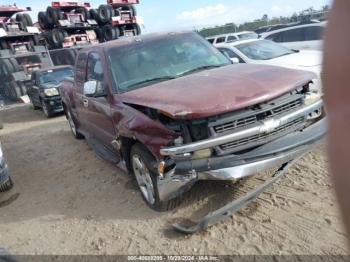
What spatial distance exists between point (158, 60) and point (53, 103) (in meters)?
7.88

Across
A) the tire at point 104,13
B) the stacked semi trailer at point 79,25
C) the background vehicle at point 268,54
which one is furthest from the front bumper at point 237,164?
the tire at point 104,13

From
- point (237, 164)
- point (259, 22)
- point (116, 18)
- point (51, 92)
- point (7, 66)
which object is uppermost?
point (237, 164)

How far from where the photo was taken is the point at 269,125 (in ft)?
11.0

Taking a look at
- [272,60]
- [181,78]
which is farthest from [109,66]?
[272,60]

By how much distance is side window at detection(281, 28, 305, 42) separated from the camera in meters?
13.0

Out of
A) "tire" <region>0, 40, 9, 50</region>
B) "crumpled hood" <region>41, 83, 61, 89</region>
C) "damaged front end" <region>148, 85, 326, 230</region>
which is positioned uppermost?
"damaged front end" <region>148, 85, 326, 230</region>

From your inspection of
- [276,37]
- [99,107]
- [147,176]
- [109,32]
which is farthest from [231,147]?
[109,32]

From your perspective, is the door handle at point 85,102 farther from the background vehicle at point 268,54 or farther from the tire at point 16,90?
the tire at point 16,90

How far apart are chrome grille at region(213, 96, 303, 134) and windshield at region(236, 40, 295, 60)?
4788 mm

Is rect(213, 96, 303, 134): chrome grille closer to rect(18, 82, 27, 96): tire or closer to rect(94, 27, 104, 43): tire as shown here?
rect(18, 82, 27, 96): tire

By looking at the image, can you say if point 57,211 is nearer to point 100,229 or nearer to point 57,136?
point 100,229

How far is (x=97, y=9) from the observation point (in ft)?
76.0

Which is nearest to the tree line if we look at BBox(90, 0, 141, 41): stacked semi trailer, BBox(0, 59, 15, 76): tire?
BBox(90, 0, 141, 41): stacked semi trailer

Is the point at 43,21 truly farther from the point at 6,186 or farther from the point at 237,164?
the point at 237,164
